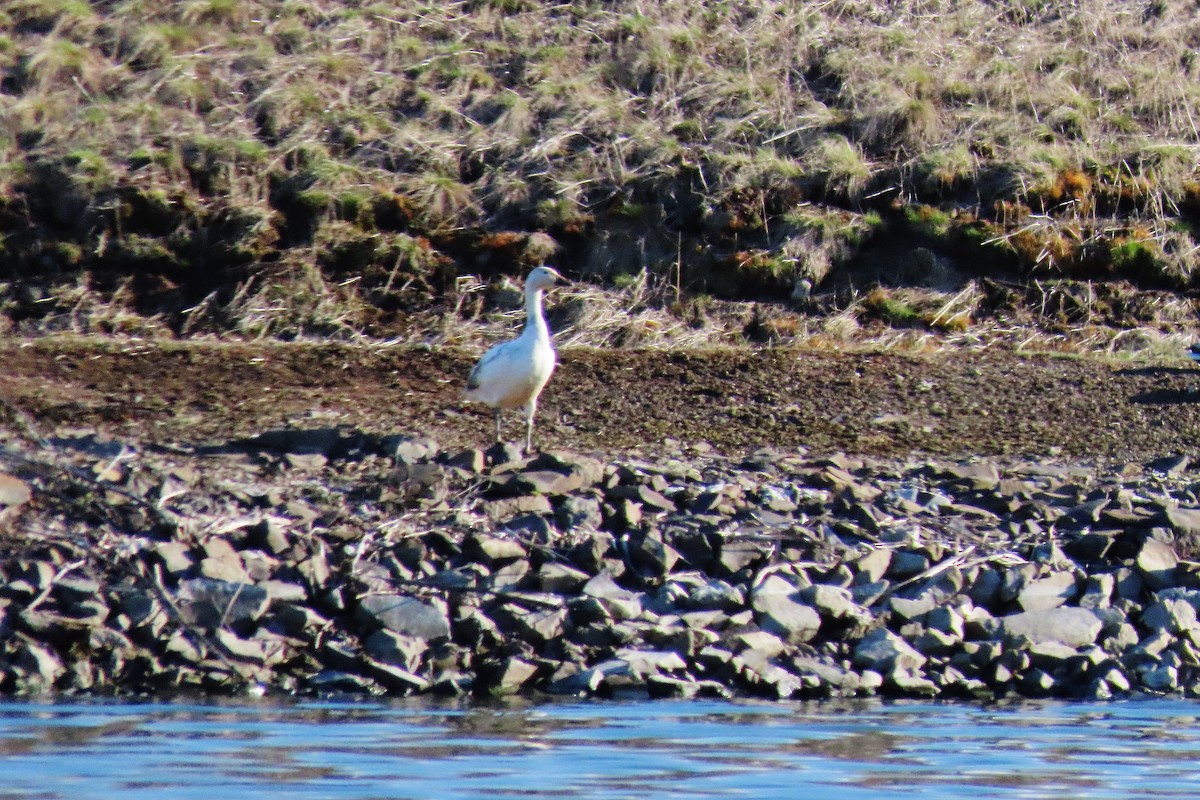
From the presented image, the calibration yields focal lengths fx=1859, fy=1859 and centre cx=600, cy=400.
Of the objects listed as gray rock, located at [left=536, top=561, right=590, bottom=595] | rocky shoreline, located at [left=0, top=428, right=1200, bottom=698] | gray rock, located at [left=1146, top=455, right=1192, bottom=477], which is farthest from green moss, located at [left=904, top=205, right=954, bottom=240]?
gray rock, located at [left=536, top=561, right=590, bottom=595]

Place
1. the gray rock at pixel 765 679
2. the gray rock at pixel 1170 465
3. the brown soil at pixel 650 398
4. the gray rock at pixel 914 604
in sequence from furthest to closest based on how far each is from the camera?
the brown soil at pixel 650 398
the gray rock at pixel 1170 465
the gray rock at pixel 914 604
the gray rock at pixel 765 679

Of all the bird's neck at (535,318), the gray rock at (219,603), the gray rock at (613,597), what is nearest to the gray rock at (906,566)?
the gray rock at (613,597)

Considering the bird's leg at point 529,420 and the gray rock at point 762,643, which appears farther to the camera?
the bird's leg at point 529,420

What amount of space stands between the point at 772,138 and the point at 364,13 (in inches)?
195

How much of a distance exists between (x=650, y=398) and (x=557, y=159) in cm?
486

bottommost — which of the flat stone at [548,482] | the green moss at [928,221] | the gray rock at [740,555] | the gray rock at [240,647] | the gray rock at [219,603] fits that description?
the gray rock at [240,647]

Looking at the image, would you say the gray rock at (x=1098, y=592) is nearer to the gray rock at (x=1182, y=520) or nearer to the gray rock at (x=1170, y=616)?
the gray rock at (x=1170, y=616)

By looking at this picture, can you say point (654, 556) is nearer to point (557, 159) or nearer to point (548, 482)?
point (548, 482)

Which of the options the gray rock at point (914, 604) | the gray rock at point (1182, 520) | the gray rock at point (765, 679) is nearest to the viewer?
the gray rock at point (765, 679)

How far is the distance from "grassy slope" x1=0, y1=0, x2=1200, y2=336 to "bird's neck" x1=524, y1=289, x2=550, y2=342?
3458 mm

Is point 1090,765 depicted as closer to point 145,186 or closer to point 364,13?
point 145,186

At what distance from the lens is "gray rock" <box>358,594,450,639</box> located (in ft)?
29.6

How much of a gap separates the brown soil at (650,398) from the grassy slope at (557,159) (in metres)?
1.51

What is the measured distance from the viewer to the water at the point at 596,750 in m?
6.56
